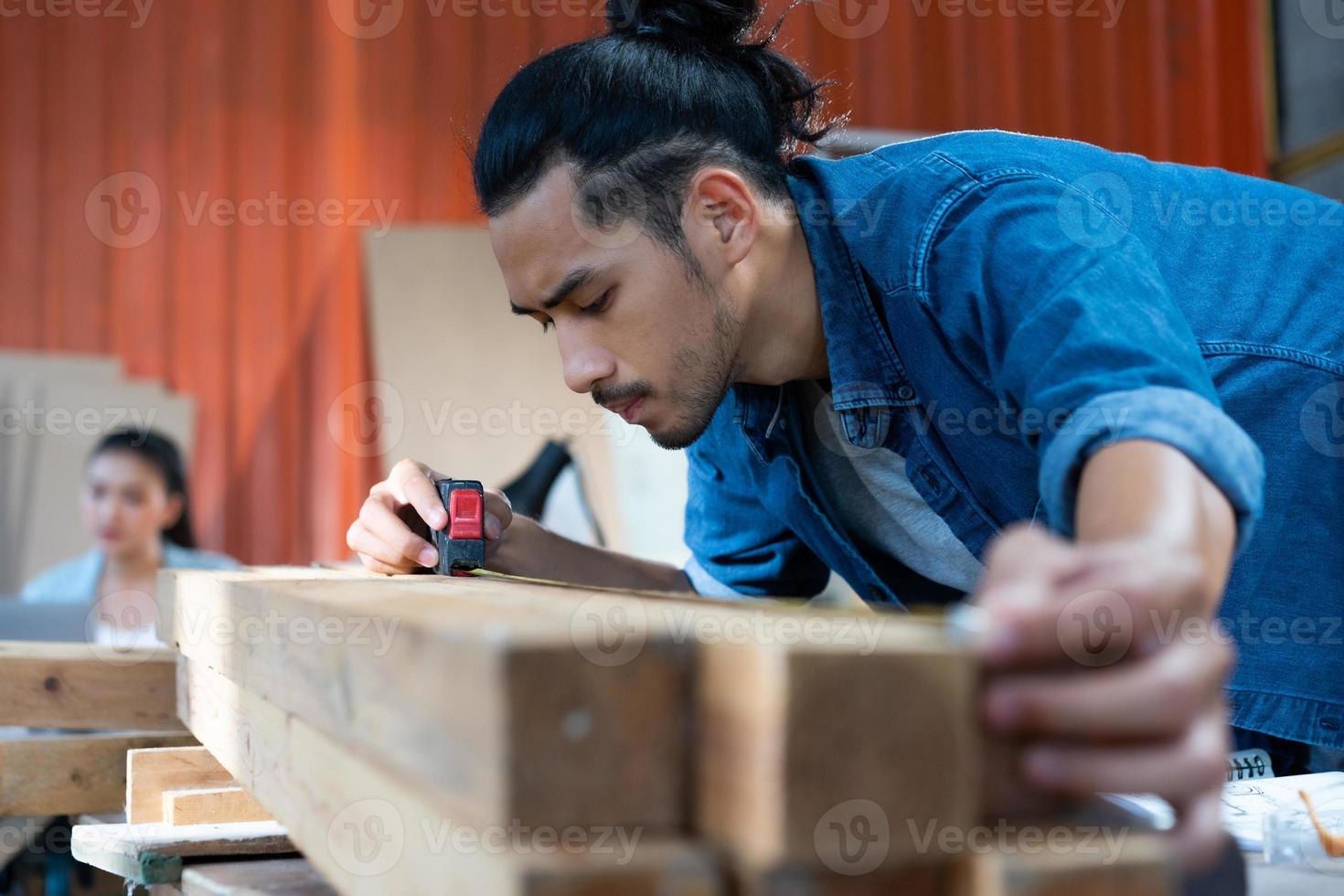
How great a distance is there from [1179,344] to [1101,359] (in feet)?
0.22

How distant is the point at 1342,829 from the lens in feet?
3.30

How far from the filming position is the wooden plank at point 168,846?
1.16 meters

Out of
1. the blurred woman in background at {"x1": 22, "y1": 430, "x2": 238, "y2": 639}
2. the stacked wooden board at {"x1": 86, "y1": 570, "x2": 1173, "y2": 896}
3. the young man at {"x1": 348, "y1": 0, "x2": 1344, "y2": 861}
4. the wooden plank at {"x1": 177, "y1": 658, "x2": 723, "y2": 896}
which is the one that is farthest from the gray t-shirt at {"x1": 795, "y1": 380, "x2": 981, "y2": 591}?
the blurred woman in background at {"x1": 22, "y1": 430, "x2": 238, "y2": 639}

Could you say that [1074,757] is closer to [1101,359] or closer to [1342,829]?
[1101,359]

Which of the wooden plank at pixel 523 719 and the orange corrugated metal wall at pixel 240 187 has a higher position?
the orange corrugated metal wall at pixel 240 187

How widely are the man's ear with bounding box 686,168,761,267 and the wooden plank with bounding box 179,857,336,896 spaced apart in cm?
79

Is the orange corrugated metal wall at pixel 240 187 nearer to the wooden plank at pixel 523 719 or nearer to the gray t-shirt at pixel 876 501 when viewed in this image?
the gray t-shirt at pixel 876 501

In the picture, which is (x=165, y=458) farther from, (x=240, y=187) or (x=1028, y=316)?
(x=1028, y=316)

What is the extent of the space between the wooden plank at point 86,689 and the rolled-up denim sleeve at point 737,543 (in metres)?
0.81

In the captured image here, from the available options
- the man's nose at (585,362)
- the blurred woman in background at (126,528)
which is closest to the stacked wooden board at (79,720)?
the man's nose at (585,362)

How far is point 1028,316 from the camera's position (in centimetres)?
101

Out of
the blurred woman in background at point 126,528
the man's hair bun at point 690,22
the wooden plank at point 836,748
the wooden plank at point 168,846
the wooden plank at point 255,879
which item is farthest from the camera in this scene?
the blurred woman in background at point 126,528

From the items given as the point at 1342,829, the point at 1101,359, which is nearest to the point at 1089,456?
the point at 1101,359

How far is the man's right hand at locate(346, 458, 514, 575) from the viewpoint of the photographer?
1.53 metres
